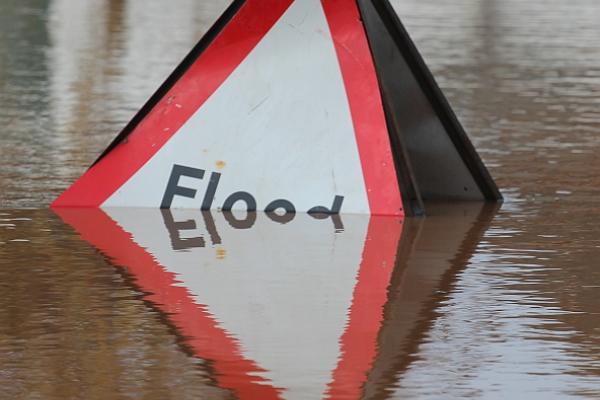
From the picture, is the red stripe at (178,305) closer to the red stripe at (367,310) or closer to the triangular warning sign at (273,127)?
the red stripe at (367,310)

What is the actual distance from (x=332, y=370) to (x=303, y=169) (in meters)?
3.92

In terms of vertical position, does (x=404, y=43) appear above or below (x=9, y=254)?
above

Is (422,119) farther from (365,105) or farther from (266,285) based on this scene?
(266,285)

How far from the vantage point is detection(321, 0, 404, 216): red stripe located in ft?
32.9

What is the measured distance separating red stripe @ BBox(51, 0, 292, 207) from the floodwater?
0.23 meters

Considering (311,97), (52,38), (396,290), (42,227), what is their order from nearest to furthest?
1. (396,290)
2. (42,227)
3. (311,97)
4. (52,38)

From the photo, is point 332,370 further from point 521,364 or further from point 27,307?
point 27,307

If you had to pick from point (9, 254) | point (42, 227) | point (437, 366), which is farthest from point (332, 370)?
point (42, 227)

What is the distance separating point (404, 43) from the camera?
1055 centimetres

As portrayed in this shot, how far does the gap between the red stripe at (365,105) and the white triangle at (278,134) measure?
48 millimetres

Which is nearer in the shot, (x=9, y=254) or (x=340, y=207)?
(x=9, y=254)

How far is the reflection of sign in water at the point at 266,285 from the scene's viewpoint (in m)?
6.38

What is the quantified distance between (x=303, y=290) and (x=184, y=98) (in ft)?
8.99

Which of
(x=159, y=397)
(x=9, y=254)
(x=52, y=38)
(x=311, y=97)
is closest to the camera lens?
(x=159, y=397)
